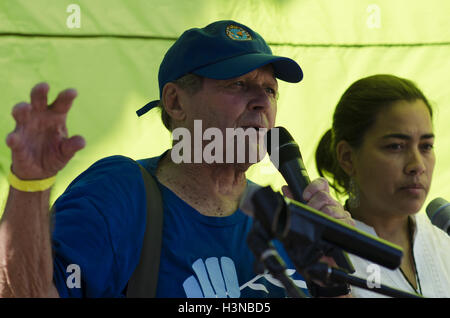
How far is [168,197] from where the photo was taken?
64.7 inches

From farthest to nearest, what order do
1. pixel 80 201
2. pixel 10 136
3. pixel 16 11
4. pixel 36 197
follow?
pixel 16 11, pixel 80 201, pixel 36 197, pixel 10 136

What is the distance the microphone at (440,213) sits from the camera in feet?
5.27

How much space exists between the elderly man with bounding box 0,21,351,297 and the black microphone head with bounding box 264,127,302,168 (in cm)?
9

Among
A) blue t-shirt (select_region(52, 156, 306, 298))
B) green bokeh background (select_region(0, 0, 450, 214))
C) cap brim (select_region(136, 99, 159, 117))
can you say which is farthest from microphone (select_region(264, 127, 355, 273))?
green bokeh background (select_region(0, 0, 450, 214))

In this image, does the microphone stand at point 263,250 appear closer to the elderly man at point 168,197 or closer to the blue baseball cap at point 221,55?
the elderly man at point 168,197

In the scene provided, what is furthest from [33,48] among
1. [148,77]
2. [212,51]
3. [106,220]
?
[106,220]

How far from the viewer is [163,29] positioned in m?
2.12

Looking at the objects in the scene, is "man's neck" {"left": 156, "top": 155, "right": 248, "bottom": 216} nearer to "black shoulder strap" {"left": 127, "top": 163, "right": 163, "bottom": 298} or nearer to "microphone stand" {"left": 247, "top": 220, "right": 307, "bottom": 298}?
"black shoulder strap" {"left": 127, "top": 163, "right": 163, "bottom": 298}

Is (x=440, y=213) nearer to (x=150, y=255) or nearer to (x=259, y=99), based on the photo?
(x=259, y=99)

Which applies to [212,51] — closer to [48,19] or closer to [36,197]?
[48,19]

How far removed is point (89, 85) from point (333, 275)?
118cm

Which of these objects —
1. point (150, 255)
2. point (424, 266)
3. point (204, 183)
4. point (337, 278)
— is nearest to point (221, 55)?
point (204, 183)

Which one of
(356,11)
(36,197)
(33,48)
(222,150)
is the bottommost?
(36,197)

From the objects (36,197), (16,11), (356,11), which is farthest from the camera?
(356,11)
